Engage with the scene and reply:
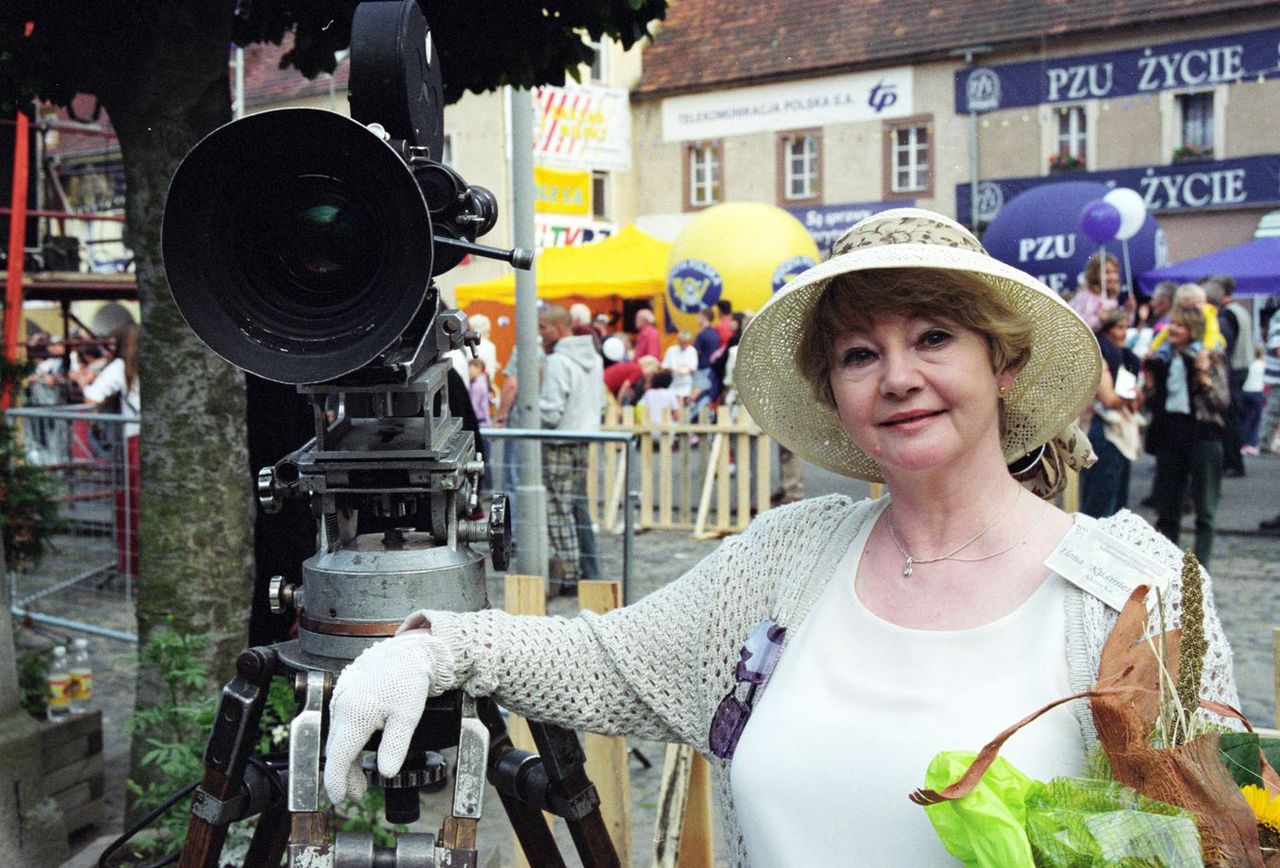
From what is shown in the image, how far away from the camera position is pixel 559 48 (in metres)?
3.08

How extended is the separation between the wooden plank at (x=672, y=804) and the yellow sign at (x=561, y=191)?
8.31m

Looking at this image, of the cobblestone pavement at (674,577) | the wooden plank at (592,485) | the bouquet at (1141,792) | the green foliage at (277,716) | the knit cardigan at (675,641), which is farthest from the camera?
the wooden plank at (592,485)

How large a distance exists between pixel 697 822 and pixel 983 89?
39.7 feet

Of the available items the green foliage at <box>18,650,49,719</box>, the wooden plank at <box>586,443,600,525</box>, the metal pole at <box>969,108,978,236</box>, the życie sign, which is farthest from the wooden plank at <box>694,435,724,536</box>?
the metal pole at <box>969,108,978,236</box>

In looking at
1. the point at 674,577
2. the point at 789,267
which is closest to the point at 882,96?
the point at 789,267

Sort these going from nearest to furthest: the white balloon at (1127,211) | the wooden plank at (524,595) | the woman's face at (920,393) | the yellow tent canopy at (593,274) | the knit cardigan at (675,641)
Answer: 1. the woman's face at (920,393)
2. the knit cardigan at (675,641)
3. the wooden plank at (524,595)
4. the white balloon at (1127,211)
5. the yellow tent canopy at (593,274)

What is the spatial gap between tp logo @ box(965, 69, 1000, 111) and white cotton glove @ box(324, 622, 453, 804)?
1258 centimetres

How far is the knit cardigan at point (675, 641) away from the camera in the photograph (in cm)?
182

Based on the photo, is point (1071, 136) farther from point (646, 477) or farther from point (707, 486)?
point (707, 486)

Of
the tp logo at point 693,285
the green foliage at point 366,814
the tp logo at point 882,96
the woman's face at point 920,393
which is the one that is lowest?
the green foliage at point 366,814

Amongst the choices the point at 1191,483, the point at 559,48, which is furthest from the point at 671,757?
the point at 1191,483

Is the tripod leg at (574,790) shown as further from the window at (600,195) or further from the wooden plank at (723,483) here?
the window at (600,195)

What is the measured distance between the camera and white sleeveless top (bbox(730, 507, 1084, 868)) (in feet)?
5.07

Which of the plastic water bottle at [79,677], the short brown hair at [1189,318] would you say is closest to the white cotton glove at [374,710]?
the plastic water bottle at [79,677]
